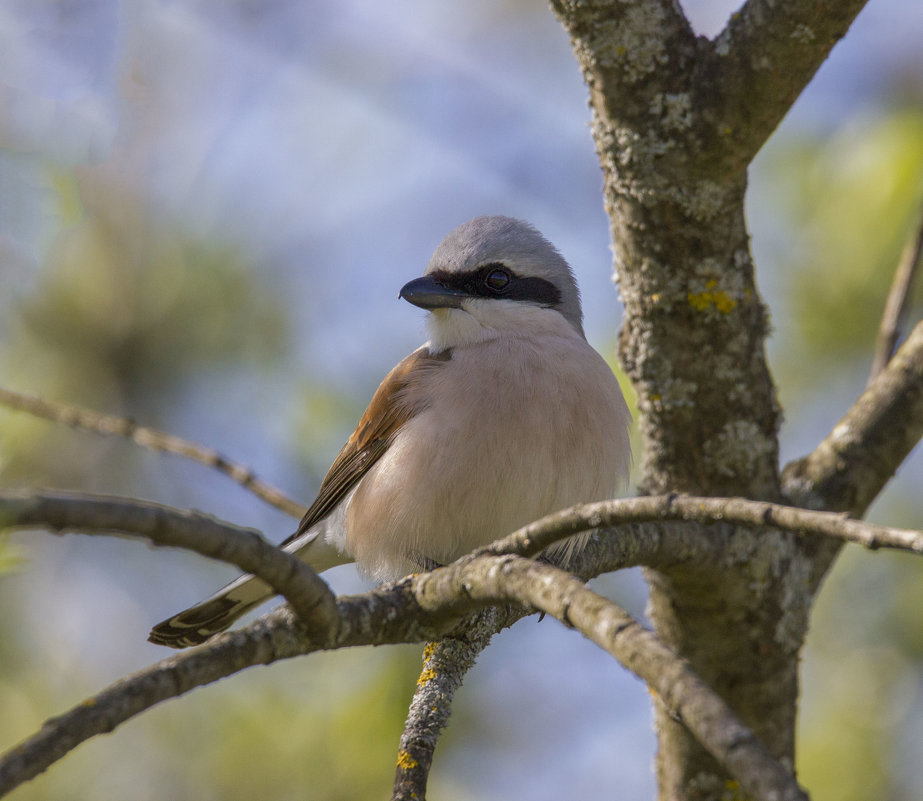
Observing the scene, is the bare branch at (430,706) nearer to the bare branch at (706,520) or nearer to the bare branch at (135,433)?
the bare branch at (706,520)

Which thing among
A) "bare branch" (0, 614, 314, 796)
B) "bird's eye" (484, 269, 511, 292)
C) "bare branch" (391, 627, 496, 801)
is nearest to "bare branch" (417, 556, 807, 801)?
"bare branch" (391, 627, 496, 801)

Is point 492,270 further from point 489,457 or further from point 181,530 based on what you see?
point 181,530

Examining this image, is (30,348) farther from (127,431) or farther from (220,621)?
(220,621)

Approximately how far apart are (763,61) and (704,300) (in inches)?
31.4

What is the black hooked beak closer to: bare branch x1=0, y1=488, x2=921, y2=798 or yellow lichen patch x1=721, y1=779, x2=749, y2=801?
bare branch x1=0, y1=488, x2=921, y2=798

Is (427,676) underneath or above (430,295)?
underneath

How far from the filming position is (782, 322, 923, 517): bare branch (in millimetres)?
3615

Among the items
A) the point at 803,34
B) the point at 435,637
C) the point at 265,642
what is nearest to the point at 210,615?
the point at 435,637

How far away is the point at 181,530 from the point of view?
1.47m

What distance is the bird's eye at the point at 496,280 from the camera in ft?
13.2

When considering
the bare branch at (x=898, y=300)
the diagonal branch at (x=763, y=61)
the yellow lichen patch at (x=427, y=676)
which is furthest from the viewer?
the bare branch at (x=898, y=300)

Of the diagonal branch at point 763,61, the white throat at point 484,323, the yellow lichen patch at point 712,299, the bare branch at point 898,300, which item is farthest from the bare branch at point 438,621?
the bare branch at point 898,300

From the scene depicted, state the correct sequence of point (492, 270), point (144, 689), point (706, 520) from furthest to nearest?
point (492, 270), point (706, 520), point (144, 689)

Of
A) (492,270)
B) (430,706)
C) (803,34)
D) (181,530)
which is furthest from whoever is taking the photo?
(492,270)
